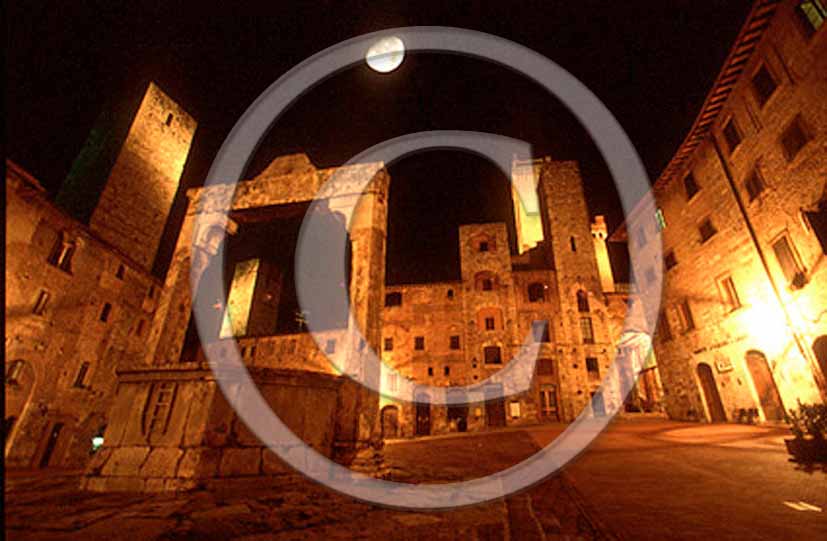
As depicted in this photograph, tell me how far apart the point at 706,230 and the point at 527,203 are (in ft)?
59.5

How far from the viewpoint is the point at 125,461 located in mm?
5137

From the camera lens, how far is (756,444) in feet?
26.5

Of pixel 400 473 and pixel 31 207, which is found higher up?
pixel 31 207

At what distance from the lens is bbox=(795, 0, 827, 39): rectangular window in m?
9.38

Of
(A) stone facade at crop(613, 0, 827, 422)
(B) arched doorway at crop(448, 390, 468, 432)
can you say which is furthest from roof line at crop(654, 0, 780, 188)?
(B) arched doorway at crop(448, 390, 468, 432)

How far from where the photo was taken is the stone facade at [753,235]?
32.7 ft

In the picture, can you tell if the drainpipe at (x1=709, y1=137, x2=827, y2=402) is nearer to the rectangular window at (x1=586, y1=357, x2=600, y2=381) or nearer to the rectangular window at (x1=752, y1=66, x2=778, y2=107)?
the rectangular window at (x1=752, y1=66, x2=778, y2=107)

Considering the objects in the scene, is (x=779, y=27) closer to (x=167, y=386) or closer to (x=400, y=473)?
(x=400, y=473)

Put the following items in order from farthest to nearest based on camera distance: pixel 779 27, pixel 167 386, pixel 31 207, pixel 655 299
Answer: pixel 655 299 < pixel 31 207 < pixel 779 27 < pixel 167 386

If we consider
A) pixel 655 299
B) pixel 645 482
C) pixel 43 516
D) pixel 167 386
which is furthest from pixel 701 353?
pixel 43 516

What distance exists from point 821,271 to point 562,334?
44.7 feet

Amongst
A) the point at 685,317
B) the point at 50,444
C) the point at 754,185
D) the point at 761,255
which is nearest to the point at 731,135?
the point at 754,185

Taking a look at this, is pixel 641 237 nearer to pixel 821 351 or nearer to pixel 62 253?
pixel 821 351

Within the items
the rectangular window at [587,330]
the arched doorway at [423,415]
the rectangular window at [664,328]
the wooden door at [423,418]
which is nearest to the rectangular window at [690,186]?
the rectangular window at [664,328]
